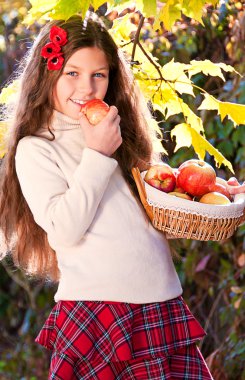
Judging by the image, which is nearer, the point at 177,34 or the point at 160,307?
the point at 160,307

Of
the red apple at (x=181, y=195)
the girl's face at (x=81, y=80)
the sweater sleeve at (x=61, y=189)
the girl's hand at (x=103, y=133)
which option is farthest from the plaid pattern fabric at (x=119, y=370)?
the girl's face at (x=81, y=80)

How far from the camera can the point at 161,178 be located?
2412 millimetres

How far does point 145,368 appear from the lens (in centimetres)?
240

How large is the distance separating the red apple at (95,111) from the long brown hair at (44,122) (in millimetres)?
131

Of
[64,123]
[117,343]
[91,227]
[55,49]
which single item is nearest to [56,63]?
[55,49]

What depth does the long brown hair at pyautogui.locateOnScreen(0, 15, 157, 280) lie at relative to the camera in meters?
2.52

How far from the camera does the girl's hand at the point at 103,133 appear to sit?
238cm

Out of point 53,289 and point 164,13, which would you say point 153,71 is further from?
point 53,289

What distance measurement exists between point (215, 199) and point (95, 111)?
37 cm

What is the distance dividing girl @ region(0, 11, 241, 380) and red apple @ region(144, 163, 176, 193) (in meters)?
0.08

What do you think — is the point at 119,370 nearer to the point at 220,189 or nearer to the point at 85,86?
the point at 220,189

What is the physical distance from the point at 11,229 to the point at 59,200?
0.35 meters

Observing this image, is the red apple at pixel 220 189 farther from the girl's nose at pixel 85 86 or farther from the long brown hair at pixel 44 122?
the girl's nose at pixel 85 86

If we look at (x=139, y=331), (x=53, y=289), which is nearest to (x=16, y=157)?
(x=139, y=331)
